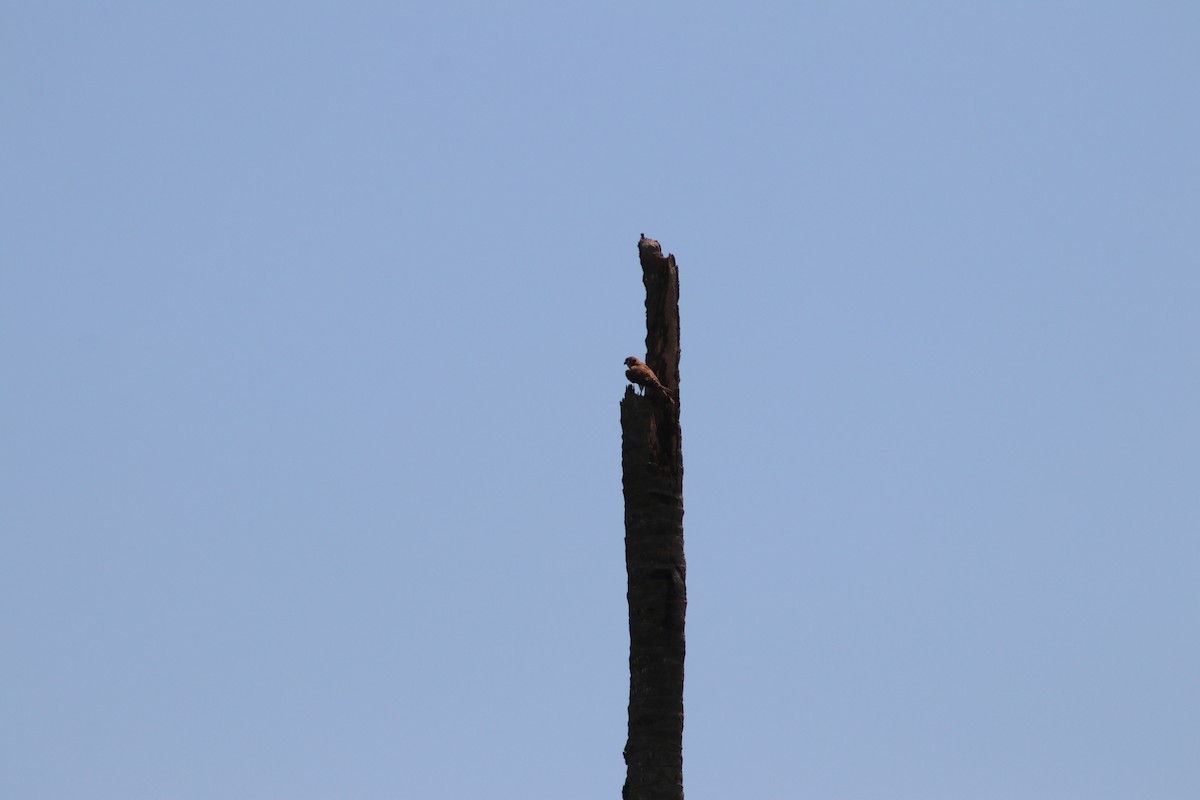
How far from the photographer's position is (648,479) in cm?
2048

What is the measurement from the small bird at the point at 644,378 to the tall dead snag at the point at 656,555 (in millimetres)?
48

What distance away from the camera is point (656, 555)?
66.6 feet

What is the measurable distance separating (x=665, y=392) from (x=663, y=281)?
1203mm

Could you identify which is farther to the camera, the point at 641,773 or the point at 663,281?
the point at 663,281

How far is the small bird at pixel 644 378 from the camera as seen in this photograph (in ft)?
68.3

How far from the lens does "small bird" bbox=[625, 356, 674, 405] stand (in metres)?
20.8

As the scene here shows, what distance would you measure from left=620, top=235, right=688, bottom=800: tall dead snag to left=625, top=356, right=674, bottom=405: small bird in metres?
0.05

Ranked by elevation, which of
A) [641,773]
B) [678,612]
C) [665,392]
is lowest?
[641,773]

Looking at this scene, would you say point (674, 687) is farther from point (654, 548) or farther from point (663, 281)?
point (663, 281)

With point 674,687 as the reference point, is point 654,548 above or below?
above

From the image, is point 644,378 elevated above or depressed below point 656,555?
above

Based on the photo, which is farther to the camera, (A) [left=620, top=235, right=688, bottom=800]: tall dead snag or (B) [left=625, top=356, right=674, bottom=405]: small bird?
(B) [left=625, top=356, right=674, bottom=405]: small bird

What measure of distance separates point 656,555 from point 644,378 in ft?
6.01

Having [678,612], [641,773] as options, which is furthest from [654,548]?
[641,773]
